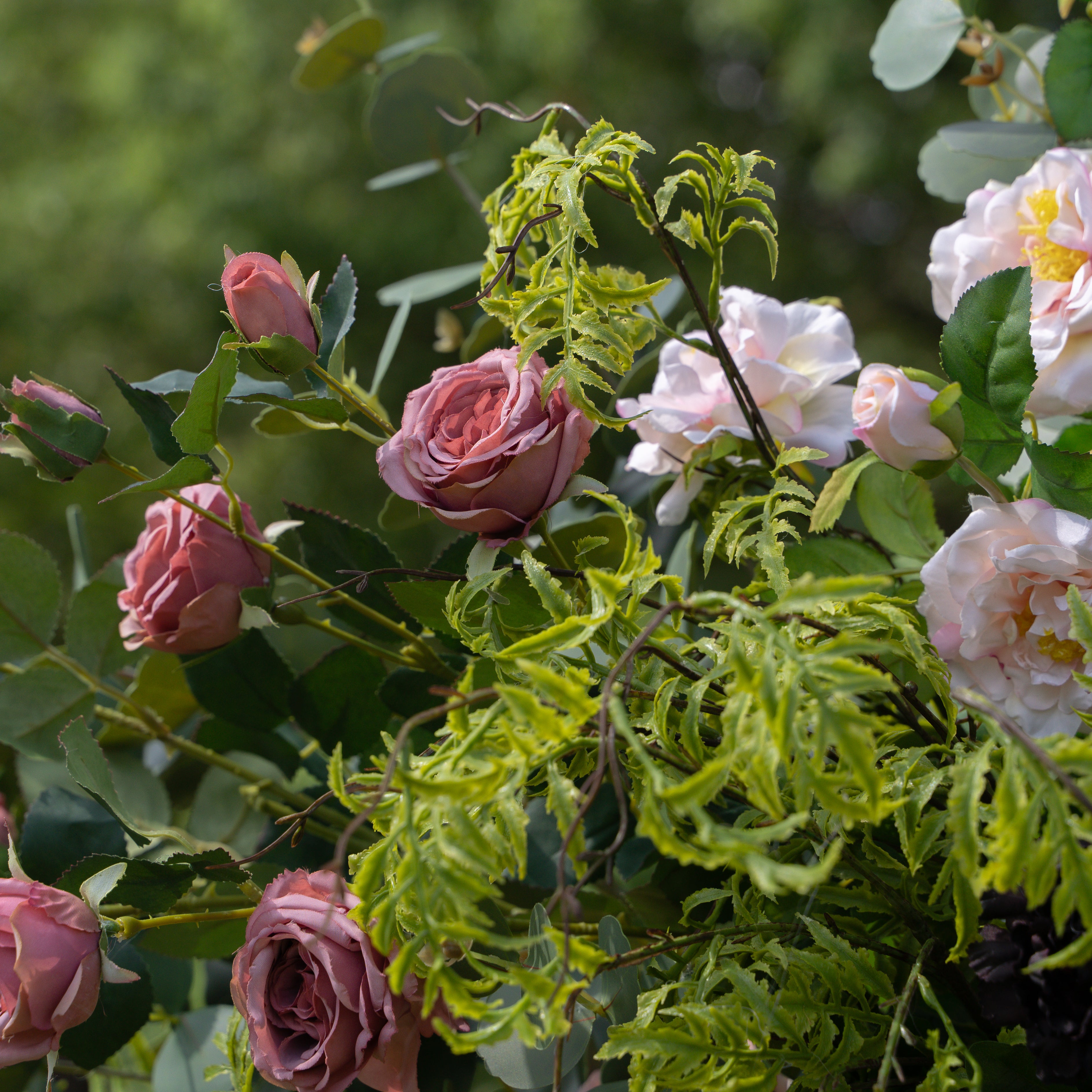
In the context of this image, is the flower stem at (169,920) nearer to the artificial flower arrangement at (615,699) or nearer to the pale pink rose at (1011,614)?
the artificial flower arrangement at (615,699)

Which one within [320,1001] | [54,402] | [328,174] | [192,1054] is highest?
[54,402]

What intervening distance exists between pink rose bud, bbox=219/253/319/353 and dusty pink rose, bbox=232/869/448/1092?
139 mm

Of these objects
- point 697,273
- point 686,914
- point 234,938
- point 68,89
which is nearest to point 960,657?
point 686,914

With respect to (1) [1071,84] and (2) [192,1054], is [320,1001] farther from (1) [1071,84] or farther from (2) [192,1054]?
(1) [1071,84]

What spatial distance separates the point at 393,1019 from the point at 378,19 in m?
0.45

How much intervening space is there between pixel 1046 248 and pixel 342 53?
1.19 feet

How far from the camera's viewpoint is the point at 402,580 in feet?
0.87

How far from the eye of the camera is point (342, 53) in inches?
18.9

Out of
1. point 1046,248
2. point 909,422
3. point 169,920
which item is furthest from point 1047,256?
point 169,920

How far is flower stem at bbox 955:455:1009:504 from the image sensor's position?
9.3 inches

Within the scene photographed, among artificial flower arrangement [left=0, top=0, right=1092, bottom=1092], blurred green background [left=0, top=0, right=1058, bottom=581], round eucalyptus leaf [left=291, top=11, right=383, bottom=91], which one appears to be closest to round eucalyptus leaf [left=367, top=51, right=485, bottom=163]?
round eucalyptus leaf [left=291, top=11, right=383, bottom=91]

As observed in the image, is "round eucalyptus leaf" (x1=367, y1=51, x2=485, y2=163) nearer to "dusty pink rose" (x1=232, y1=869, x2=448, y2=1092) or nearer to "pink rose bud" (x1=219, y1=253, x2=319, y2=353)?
"pink rose bud" (x1=219, y1=253, x2=319, y2=353)

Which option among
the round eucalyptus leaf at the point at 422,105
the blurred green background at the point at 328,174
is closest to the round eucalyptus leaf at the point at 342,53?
the round eucalyptus leaf at the point at 422,105

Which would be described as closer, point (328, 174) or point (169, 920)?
point (169, 920)
